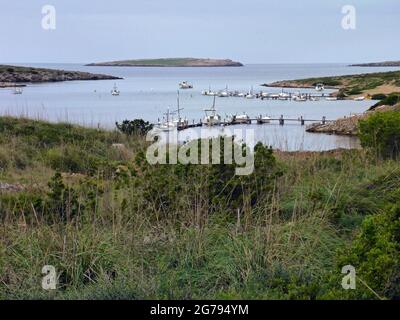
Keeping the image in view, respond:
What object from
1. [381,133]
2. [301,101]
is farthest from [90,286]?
[301,101]

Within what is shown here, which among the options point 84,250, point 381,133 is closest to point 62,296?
point 84,250

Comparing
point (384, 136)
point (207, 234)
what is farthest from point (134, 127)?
point (207, 234)

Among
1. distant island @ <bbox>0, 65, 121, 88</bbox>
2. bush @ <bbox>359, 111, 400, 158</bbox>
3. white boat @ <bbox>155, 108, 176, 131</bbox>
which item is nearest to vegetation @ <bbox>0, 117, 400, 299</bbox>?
bush @ <bbox>359, 111, 400, 158</bbox>

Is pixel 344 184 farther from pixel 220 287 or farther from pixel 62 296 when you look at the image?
pixel 62 296

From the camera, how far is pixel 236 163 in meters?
7.52

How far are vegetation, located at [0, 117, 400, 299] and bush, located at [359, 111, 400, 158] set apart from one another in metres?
2.00

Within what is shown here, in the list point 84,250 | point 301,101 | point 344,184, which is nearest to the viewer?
point 84,250

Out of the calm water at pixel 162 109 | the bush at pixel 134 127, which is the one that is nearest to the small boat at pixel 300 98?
the calm water at pixel 162 109

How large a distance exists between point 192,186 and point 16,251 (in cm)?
222

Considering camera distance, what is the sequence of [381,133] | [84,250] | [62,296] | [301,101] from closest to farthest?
[62,296]
[84,250]
[381,133]
[301,101]

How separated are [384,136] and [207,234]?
19.3ft

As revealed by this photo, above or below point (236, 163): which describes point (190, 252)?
below

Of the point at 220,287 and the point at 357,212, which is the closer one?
the point at 220,287

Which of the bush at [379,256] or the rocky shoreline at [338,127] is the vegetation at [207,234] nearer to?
the bush at [379,256]
